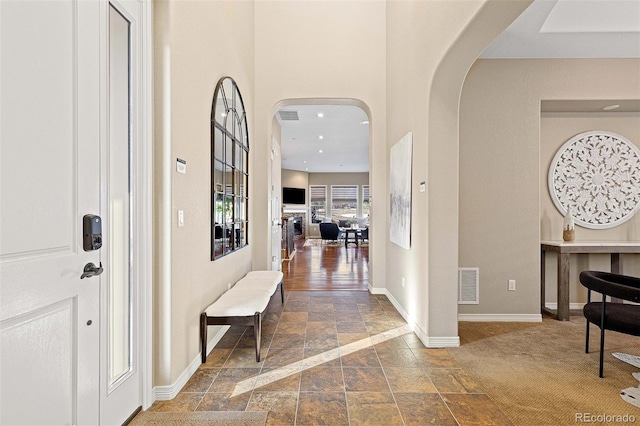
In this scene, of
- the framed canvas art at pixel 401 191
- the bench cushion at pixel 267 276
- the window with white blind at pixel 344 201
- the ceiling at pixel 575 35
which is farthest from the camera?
the window with white blind at pixel 344 201

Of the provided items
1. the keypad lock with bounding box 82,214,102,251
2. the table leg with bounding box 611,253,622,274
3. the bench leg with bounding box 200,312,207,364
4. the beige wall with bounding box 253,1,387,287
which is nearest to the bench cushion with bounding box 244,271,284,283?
the beige wall with bounding box 253,1,387,287

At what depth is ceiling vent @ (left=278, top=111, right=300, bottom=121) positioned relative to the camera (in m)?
6.32

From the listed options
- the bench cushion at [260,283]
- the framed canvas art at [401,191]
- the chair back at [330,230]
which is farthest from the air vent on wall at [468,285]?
→ the chair back at [330,230]

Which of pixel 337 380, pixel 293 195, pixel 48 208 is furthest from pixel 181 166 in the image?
pixel 293 195

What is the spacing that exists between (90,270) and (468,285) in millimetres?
3428

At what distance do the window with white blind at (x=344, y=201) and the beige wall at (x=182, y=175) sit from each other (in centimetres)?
1175

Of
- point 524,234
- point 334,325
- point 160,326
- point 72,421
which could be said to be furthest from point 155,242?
point 524,234

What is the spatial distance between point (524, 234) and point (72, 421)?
3966mm

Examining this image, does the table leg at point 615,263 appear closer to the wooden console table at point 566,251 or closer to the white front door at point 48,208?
the wooden console table at point 566,251

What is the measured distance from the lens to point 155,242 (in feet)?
6.47

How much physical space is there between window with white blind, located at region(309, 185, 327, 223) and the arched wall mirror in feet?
34.6

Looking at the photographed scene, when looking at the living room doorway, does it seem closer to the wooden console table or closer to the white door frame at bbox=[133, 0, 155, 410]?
the wooden console table

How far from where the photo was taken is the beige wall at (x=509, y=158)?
3480 mm

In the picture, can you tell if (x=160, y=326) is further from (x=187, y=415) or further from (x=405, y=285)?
(x=405, y=285)
